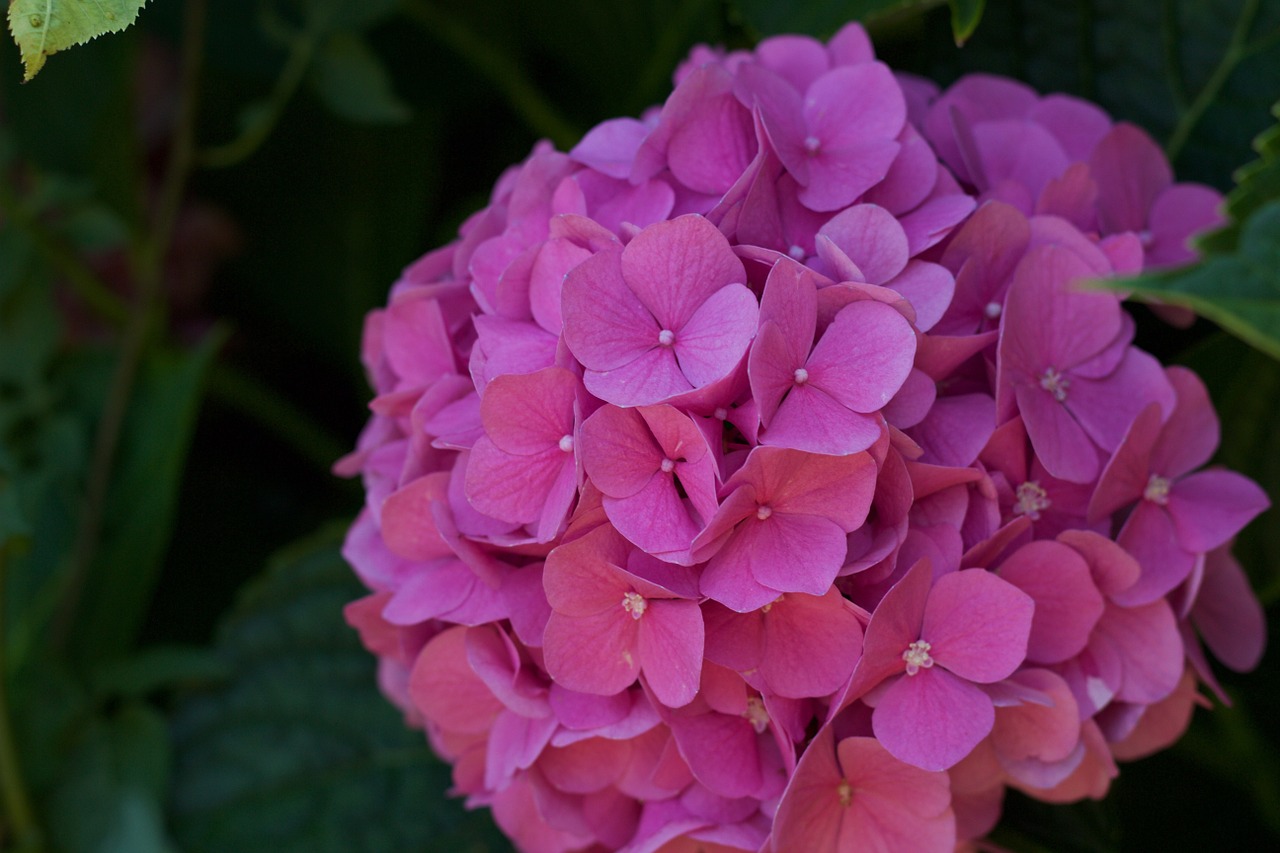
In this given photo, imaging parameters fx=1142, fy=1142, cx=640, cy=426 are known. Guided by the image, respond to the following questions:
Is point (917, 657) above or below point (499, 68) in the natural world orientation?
below

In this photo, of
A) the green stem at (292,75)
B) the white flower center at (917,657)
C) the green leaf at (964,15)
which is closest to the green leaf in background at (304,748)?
the green stem at (292,75)

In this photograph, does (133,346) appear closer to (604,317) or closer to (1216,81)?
(604,317)

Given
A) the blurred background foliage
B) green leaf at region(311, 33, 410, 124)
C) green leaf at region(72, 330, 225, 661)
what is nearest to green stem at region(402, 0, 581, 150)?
the blurred background foliage

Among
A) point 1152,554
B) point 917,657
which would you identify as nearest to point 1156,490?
point 1152,554

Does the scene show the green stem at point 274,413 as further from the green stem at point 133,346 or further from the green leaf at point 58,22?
the green leaf at point 58,22

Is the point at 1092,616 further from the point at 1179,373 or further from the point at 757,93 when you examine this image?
the point at 757,93

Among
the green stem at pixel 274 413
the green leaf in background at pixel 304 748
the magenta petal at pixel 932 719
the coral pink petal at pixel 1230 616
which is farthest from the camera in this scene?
the green stem at pixel 274 413

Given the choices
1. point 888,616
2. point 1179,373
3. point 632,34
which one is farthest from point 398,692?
point 632,34
